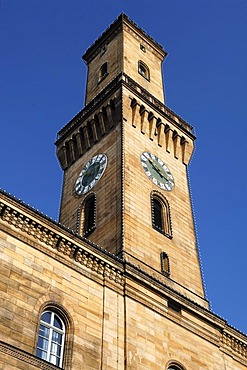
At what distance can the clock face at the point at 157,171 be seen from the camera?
30.8 m

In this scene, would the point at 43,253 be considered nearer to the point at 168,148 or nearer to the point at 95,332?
the point at 95,332

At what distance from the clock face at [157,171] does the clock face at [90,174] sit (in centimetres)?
214

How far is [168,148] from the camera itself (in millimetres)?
33781

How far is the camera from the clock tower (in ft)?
89.7

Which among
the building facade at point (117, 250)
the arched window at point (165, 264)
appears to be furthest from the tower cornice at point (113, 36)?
the arched window at point (165, 264)

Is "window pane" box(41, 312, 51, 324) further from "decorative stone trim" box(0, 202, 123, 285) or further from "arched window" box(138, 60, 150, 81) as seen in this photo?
"arched window" box(138, 60, 150, 81)

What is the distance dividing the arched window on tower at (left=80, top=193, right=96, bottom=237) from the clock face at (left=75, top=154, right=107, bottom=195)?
28.1 inches

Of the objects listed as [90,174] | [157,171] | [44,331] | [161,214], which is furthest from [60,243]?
[157,171]

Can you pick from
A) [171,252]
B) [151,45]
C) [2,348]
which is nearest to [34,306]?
[2,348]

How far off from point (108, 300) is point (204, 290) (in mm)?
7636

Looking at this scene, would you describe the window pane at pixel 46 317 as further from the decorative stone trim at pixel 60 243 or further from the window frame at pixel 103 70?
the window frame at pixel 103 70

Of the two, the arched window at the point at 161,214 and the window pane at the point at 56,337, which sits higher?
the arched window at the point at 161,214

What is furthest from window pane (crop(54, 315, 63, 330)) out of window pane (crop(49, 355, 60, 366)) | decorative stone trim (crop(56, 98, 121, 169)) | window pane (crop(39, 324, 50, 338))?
decorative stone trim (crop(56, 98, 121, 169))

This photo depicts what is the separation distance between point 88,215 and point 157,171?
14.3 feet
